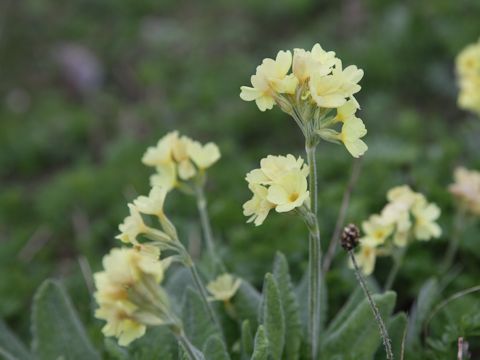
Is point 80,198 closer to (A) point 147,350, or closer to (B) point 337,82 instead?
(A) point 147,350

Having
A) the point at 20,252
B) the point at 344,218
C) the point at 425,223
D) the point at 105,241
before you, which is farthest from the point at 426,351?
the point at 20,252

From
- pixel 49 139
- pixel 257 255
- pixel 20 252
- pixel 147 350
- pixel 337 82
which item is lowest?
pixel 147 350

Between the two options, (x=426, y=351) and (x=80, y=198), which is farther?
(x=80, y=198)

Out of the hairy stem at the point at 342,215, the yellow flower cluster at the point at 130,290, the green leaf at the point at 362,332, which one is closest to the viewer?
the yellow flower cluster at the point at 130,290

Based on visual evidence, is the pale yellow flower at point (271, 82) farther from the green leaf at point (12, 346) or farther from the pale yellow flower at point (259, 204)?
the green leaf at point (12, 346)

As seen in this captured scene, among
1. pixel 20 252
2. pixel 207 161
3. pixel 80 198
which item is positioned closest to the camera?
pixel 207 161

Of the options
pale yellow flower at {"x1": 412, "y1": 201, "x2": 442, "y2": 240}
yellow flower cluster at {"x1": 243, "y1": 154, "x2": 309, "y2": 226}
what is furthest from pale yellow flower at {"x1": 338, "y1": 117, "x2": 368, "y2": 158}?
pale yellow flower at {"x1": 412, "y1": 201, "x2": 442, "y2": 240}

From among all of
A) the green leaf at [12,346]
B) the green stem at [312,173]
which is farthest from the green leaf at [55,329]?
the green stem at [312,173]
